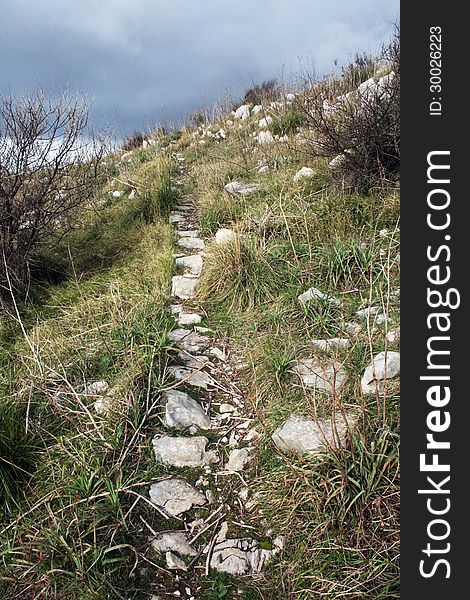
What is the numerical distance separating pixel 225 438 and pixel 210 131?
1048cm

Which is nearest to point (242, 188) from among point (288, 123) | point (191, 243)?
point (191, 243)

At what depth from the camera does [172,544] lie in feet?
6.49

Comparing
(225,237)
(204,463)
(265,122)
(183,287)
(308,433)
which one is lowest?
(204,463)

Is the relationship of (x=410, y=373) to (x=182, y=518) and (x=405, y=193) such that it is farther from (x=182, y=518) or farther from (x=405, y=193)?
(x=182, y=518)

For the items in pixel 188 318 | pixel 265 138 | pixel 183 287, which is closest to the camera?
pixel 188 318

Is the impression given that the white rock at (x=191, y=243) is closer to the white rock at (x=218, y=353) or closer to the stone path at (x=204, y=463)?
the stone path at (x=204, y=463)

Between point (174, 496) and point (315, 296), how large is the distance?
1671 millimetres

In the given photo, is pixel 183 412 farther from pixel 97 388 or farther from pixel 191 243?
pixel 191 243

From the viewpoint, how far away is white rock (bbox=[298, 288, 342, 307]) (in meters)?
3.31

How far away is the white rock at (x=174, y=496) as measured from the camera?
2.14 metres

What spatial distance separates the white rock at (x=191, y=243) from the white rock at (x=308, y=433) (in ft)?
9.80

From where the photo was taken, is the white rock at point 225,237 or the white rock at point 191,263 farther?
the white rock at point 191,263

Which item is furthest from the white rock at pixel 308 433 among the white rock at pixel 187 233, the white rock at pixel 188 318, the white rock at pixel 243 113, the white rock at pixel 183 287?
the white rock at pixel 243 113

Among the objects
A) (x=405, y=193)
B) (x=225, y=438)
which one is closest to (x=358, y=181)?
(x=225, y=438)
